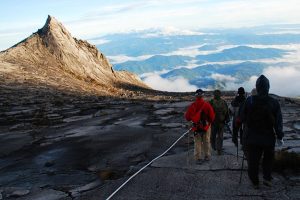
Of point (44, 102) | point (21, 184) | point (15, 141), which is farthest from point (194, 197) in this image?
point (44, 102)

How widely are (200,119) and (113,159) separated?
3.15m

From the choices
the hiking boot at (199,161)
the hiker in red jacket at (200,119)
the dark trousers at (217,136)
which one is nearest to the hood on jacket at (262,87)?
the hiker in red jacket at (200,119)

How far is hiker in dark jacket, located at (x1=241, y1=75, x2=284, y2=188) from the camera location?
8875 mm

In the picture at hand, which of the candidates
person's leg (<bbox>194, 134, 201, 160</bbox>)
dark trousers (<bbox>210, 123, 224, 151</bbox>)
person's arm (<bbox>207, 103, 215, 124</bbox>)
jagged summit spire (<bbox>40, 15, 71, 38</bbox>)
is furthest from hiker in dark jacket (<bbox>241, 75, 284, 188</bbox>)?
jagged summit spire (<bbox>40, 15, 71, 38</bbox>)

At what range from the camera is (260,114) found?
351 inches

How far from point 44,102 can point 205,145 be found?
19.7m

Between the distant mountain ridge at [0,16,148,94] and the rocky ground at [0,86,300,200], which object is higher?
the distant mountain ridge at [0,16,148,94]

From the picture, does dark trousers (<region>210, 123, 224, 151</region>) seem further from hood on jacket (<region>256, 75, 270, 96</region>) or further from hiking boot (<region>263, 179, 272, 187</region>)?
hood on jacket (<region>256, 75, 270, 96</region>)

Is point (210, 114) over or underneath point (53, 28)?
underneath

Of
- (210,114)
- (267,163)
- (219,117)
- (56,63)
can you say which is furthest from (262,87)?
(56,63)

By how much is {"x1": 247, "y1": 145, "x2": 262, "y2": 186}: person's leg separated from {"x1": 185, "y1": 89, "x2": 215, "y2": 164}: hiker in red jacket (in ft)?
9.47

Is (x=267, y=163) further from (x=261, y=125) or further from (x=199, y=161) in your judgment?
(x=199, y=161)

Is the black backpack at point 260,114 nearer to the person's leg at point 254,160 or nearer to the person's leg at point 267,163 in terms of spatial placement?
the person's leg at point 254,160

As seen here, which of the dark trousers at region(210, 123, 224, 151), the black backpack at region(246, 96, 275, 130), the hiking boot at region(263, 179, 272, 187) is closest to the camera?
the black backpack at region(246, 96, 275, 130)
